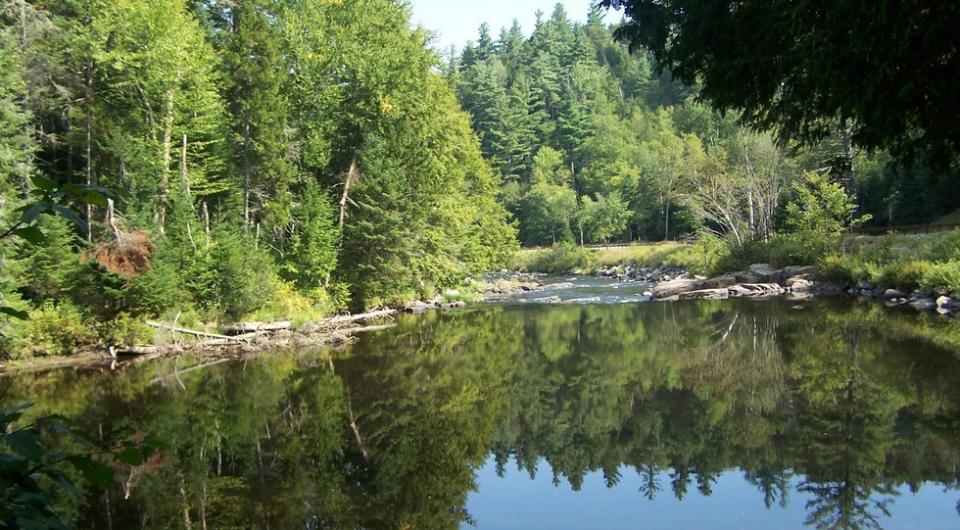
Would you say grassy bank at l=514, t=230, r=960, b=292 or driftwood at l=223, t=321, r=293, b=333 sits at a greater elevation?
grassy bank at l=514, t=230, r=960, b=292

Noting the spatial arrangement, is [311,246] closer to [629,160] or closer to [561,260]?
[561,260]

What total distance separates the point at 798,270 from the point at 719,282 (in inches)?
143

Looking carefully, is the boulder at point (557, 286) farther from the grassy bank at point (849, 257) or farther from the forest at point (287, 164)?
the grassy bank at point (849, 257)

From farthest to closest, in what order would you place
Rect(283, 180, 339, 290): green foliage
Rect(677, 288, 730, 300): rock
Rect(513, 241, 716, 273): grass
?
1. Rect(513, 241, 716, 273): grass
2. Rect(677, 288, 730, 300): rock
3. Rect(283, 180, 339, 290): green foliage

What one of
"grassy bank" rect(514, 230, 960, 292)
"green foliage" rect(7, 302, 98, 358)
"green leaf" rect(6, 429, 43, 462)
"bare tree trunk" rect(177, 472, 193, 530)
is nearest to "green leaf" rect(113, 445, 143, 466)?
"green leaf" rect(6, 429, 43, 462)

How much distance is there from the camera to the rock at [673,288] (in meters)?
32.8

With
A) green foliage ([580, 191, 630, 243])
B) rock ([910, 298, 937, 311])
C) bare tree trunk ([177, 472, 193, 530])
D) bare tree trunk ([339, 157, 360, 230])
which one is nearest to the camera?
bare tree trunk ([177, 472, 193, 530])

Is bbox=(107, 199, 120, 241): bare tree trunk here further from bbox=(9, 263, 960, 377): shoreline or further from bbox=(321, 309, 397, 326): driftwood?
bbox=(321, 309, 397, 326): driftwood

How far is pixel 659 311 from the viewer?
2720 centimetres

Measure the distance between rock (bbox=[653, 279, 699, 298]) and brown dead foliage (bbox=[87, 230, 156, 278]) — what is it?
73.0 ft

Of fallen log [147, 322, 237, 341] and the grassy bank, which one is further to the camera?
the grassy bank

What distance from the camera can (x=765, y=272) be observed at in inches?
1331

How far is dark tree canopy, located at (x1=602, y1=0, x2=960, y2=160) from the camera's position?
25.1 ft

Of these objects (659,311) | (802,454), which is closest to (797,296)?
(659,311)
